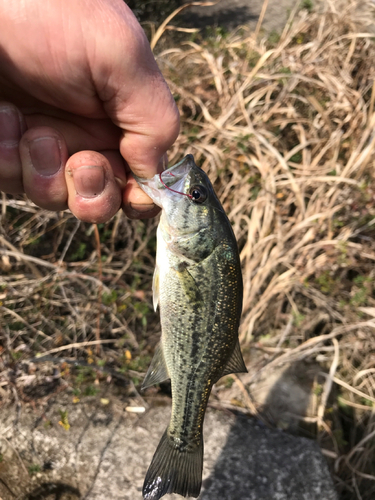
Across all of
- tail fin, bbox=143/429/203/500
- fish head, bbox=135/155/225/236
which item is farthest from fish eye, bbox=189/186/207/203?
tail fin, bbox=143/429/203/500

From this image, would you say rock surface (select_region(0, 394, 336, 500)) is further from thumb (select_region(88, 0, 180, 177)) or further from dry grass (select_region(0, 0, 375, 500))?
thumb (select_region(88, 0, 180, 177))

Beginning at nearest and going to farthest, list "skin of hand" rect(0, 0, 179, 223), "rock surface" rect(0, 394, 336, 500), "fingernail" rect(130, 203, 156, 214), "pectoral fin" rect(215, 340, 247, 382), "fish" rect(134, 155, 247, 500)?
"skin of hand" rect(0, 0, 179, 223) → "fish" rect(134, 155, 247, 500) → "pectoral fin" rect(215, 340, 247, 382) → "fingernail" rect(130, 203, 156, 214) → "rock surface" rect(0, 394, 336, 500)

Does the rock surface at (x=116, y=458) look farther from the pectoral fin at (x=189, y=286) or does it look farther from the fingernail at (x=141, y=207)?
the fingernail at (x=141, y=207)

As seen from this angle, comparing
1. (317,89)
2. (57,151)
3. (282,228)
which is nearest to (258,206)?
(282,228)

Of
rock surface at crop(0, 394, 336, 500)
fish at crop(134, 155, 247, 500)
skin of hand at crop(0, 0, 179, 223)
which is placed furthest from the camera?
rock surface at crop(0, 394, 336, 500)

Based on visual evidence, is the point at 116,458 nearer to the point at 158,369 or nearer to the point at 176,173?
the point at 158,369

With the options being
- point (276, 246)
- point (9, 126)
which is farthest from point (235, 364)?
point (276, 246)

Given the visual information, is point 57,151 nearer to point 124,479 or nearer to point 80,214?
point 80,214
